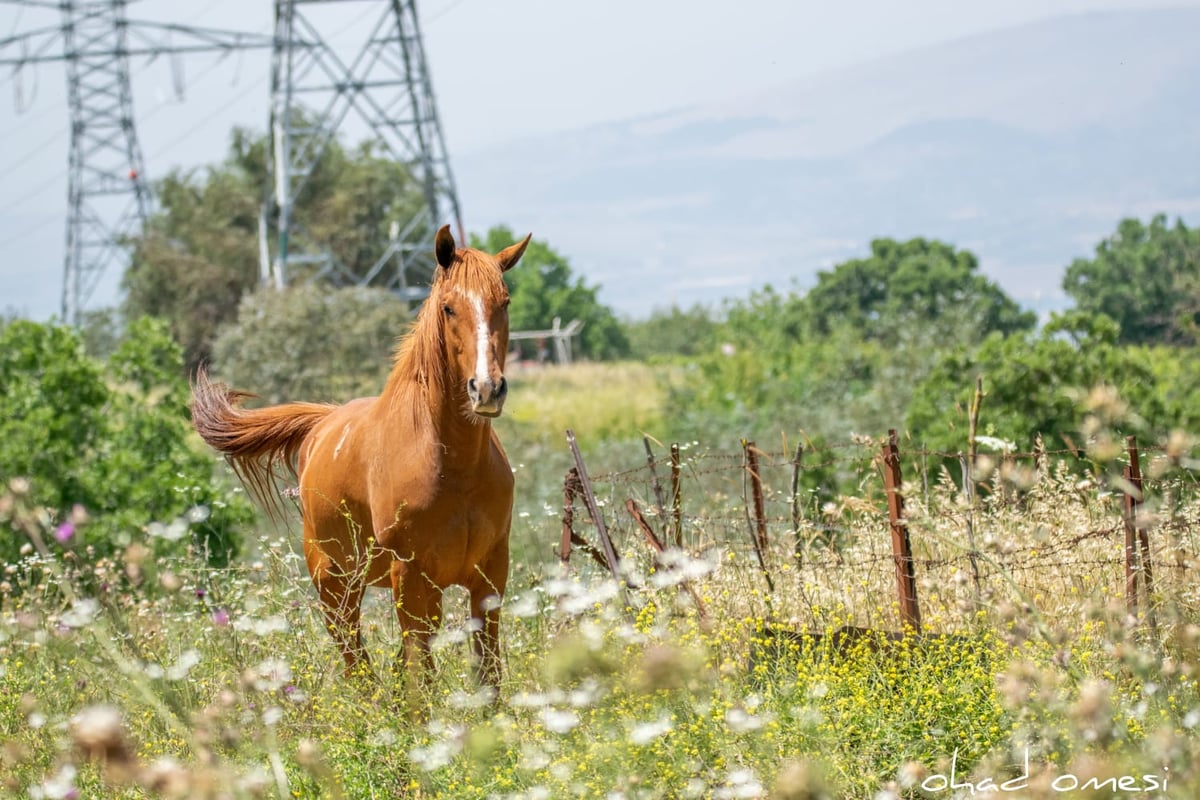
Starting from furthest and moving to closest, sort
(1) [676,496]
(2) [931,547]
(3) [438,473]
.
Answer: (2) [931,547], (1) [676,496], (3) [438,473]

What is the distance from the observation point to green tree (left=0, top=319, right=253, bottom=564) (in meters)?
13.9

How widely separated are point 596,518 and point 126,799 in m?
2.96

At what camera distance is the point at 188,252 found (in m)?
40.0

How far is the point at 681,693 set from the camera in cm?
409

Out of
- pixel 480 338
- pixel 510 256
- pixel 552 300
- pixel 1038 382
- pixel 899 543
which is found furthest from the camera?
pixel 552 300

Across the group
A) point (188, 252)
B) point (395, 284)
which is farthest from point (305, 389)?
point (188, 252)

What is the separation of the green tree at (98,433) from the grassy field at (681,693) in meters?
7.07

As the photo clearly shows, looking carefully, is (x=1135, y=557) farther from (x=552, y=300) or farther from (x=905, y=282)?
(x=552, y=300)

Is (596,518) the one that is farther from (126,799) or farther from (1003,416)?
(1003,416)

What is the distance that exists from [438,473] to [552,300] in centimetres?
8000

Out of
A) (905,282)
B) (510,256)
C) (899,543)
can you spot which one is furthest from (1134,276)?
(510,256)

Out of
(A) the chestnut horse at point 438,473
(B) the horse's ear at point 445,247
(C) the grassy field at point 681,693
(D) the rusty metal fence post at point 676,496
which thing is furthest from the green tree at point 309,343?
(B) the horse's ear at point 445,247

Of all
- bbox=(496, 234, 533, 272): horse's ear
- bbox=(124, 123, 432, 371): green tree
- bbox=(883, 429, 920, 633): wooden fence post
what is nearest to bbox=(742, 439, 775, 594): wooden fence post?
bbox=(883, 429, 920, 633): wooden fence post

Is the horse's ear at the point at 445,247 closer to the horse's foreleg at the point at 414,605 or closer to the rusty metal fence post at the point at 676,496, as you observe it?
the horse's foreleg at the point at 414,605
